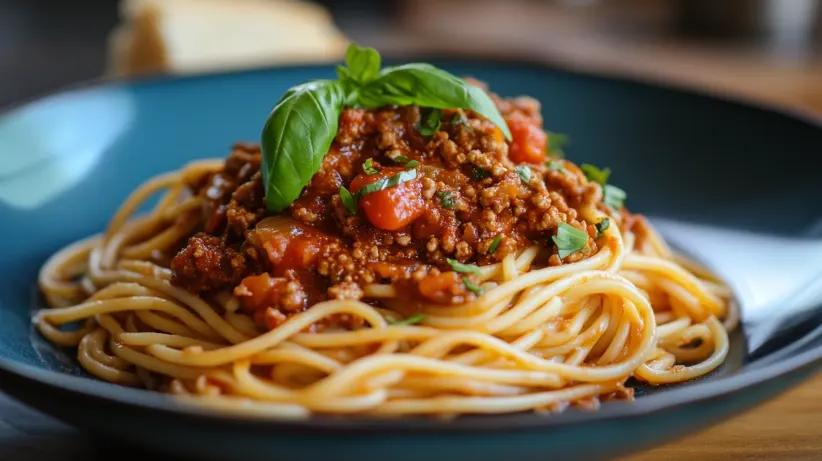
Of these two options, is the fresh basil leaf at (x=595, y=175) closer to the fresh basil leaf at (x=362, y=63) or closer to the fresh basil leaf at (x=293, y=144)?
the fresh basil leaf at (x=362, y=63)

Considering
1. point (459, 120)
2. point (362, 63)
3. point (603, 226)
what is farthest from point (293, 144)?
point (603, 226)

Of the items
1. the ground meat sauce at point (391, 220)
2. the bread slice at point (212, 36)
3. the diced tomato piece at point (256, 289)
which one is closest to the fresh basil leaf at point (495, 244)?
the ground meat sauce at point (391, 220)

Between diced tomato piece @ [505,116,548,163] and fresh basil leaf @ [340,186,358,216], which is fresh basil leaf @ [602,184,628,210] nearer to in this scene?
diced tomato piece @ [505,116,548,163]

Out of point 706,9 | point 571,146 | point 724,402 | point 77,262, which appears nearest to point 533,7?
point 706,9

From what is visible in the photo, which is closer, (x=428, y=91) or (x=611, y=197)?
(x=428, y=91)

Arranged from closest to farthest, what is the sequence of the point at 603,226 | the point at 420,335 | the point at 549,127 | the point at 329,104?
the point at 420,335
the point at 329,104
the point at 603,226
the point at 549,127

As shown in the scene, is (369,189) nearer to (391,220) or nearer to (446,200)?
(391,220)
